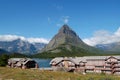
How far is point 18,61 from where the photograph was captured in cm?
17200

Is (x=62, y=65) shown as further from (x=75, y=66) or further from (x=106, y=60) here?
(x=106, y=60)

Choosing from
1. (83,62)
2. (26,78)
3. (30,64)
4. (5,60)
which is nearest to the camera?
(26,78)

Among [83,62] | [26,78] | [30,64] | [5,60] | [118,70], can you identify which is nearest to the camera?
[26,78]

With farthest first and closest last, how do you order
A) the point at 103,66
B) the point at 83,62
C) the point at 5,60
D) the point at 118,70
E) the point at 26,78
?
the point at 5,60 < the point at 83,62 < the point at 103,66 < the point at 118,70 < the point at 26,78

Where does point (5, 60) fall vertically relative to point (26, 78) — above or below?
above

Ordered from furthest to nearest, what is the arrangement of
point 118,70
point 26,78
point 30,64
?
point 30,64 → point 118,70 → point 26,78

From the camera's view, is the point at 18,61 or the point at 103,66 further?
the point at 18,61

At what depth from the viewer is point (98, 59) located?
451ft

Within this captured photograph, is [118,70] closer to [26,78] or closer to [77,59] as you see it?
[77,59]

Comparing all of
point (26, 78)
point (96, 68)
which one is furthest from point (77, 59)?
point (26, 78)

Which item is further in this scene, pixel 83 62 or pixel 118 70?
pixel 83 62

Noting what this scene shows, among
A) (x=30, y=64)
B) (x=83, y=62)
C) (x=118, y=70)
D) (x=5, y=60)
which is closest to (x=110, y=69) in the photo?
(x=118, y=70)

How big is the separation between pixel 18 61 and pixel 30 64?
1119cm

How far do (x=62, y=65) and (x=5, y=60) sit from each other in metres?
52.5
